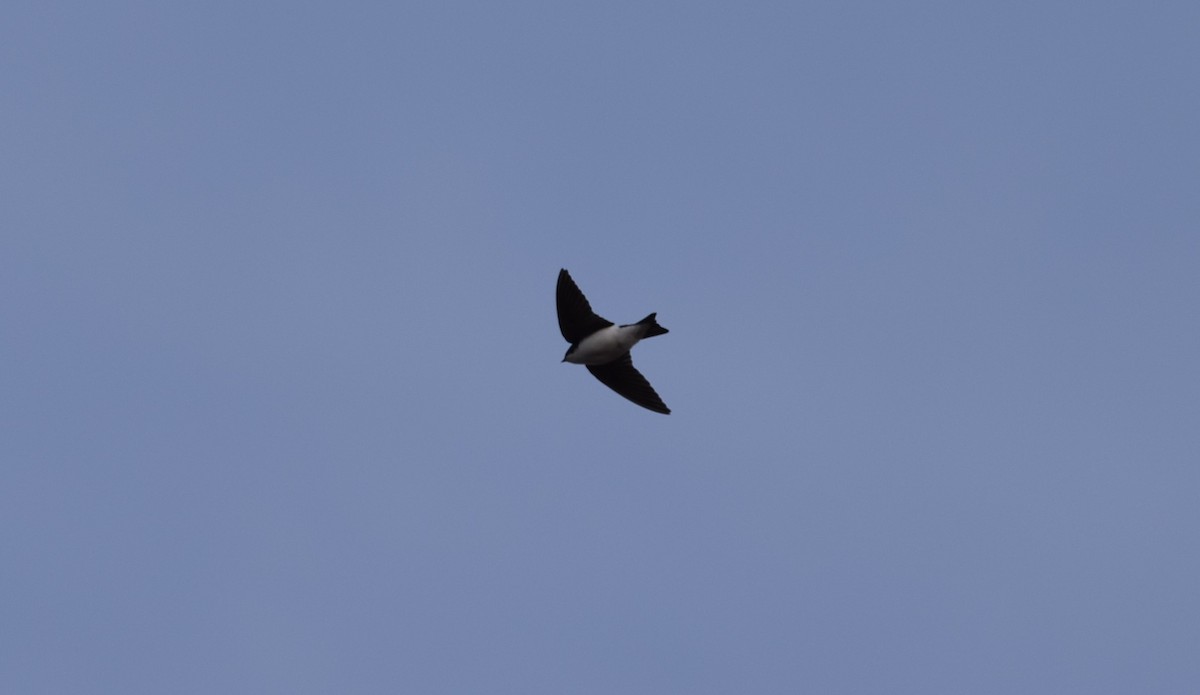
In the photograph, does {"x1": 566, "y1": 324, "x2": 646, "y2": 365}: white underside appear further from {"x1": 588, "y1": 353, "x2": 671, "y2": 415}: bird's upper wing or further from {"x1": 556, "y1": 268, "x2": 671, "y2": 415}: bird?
{"x1": 588, "y1": 353, "x2": 671, "y2": 415}: bird's upper wing

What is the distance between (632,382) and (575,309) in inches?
80.0

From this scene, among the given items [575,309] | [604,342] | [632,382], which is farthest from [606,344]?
[632,382]

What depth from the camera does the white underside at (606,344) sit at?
30.7 m

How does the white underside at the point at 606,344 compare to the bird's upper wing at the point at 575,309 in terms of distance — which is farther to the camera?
the bird's upper wing at the point at 575,309

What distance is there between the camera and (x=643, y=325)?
99.9 feet

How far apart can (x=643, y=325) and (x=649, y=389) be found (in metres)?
2.27

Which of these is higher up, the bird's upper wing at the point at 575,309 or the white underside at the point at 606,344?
the bird's upper wing at the point at 575,309

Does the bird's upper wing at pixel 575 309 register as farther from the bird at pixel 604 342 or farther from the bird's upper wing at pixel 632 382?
the bird's upper wing at pixel 632 382

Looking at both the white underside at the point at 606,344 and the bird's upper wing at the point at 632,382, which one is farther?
the bird's upper wing at the point at 632,382

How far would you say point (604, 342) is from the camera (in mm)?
31000

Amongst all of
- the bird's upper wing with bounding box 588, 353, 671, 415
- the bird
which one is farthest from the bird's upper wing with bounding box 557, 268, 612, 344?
the bird's upper wing with bounding box 588, 353, 671, 415

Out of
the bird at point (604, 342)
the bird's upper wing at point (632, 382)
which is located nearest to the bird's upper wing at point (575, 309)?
the bird at point (604, 342)

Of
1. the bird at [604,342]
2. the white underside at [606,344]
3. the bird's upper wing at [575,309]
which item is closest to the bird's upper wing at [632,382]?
the bird at [604,342]

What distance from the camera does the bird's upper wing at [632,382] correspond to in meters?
32.2
